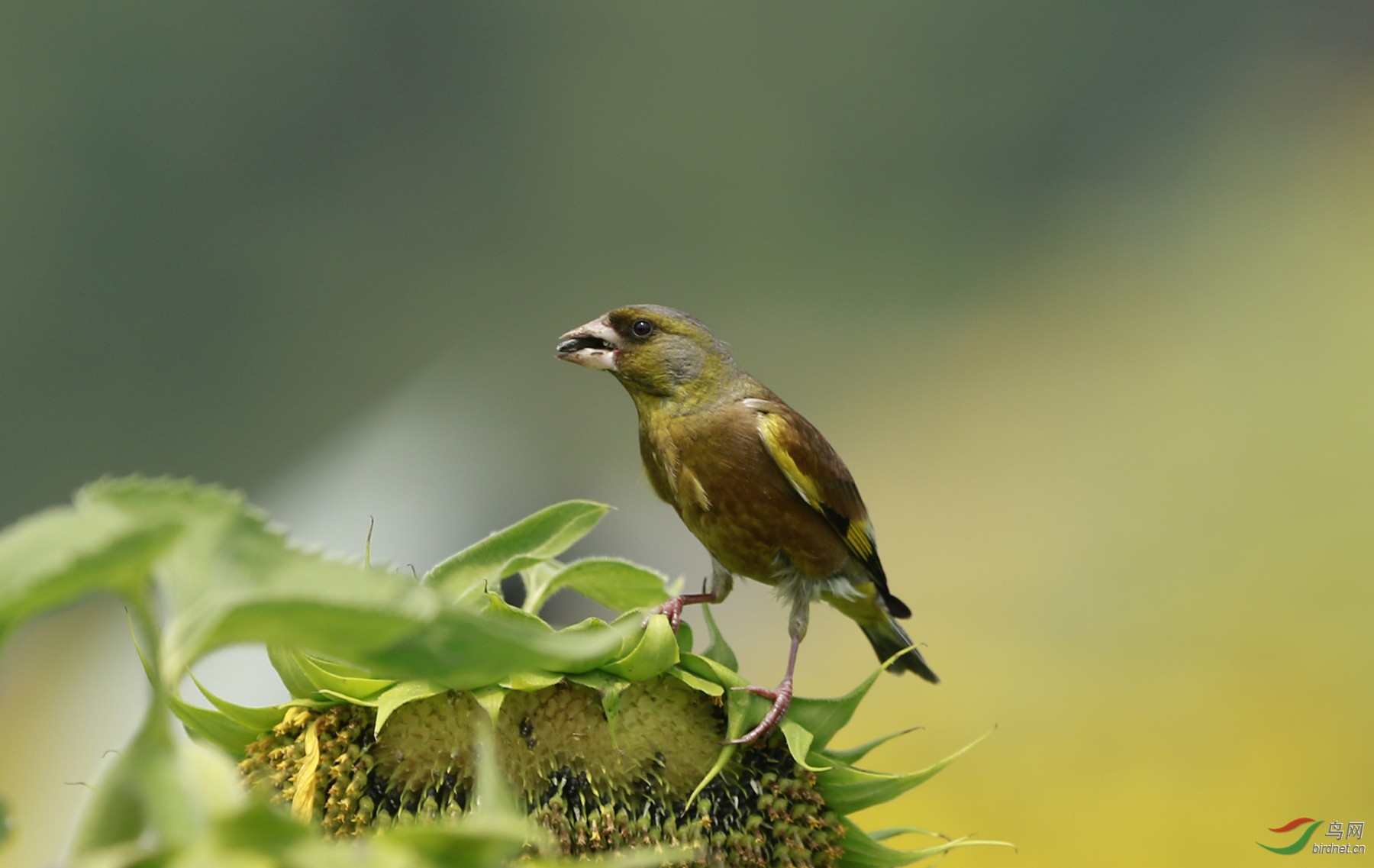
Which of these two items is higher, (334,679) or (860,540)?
(860,540)

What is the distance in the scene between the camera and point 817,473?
93 centimetres

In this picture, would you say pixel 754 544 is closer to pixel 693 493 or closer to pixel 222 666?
pixel 693 493

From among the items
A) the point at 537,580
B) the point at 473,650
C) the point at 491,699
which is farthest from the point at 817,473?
the point at 473,650

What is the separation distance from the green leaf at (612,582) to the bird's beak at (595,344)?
324mm

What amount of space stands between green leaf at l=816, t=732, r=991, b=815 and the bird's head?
42 centimetres

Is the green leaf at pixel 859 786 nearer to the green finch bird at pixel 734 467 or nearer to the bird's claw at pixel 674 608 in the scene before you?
the bird's claw at pixel 674 608

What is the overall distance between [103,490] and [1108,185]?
9.59 ft

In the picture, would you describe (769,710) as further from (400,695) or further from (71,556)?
(71,556)

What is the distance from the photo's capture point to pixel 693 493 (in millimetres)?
915

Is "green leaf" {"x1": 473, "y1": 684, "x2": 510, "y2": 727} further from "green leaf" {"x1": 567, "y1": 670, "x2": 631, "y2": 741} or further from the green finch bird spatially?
the green finch bird

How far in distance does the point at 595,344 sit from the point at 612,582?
14.3 inches

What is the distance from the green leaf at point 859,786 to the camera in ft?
1.94

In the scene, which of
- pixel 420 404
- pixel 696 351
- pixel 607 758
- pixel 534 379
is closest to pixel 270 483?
pixel 420 404

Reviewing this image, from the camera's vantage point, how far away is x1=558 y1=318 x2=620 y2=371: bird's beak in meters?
0.95
